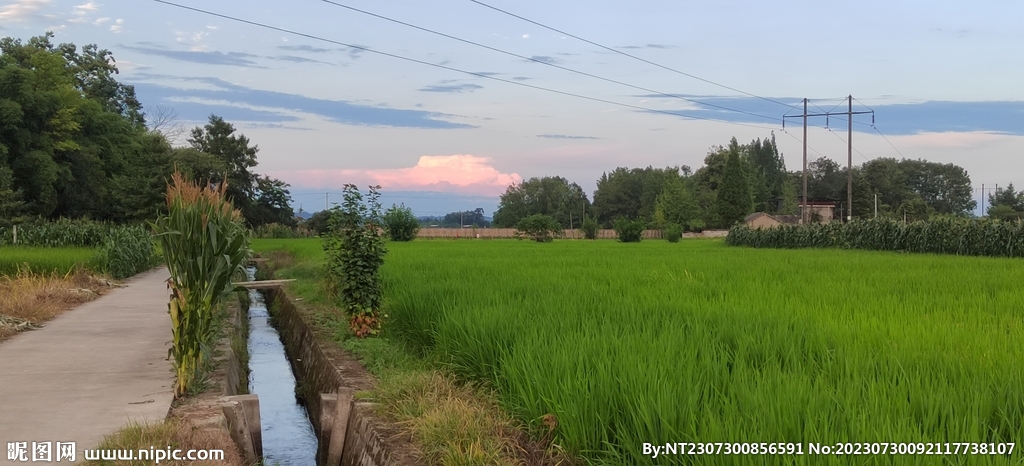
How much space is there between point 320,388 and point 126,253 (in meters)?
12.3

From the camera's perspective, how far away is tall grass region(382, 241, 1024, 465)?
10.1 feet

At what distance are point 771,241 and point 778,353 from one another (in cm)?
3035

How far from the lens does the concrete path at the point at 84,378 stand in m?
4.76

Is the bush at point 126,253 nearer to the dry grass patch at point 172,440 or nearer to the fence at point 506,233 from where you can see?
the dry grass patch at point 172,440

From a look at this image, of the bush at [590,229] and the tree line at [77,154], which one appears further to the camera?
the bush at [590,229]

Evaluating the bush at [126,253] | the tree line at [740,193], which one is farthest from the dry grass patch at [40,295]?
the tree line at [740,193]

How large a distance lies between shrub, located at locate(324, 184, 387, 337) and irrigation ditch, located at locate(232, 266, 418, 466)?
598 mm

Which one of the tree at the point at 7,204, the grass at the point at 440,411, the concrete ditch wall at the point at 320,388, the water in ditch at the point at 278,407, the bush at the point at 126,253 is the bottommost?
the water in ditch at the point at 278,407

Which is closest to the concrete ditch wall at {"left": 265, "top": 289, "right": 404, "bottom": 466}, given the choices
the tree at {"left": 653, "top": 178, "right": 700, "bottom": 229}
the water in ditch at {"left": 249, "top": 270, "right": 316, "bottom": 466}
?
the water in ditch at {"left": 249, "top": 270, "right": 316, "bottom": 466}

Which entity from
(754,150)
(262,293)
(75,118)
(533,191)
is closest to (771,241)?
(262,293)

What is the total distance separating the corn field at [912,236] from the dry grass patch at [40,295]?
21.8m

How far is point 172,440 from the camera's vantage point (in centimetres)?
441

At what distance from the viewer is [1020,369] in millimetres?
3785

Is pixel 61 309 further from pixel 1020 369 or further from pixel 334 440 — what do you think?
pixel 1020 369
